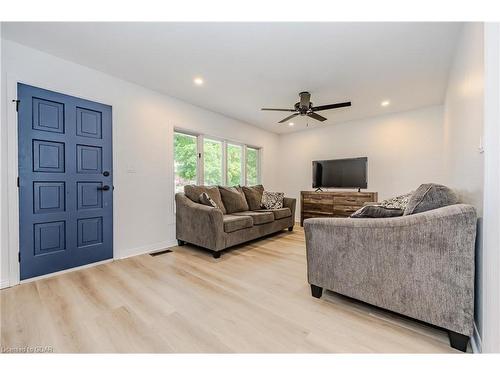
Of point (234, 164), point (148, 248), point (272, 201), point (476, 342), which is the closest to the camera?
point (476, 342)

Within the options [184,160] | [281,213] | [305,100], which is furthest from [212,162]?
[305,100]

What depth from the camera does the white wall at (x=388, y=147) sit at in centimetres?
384

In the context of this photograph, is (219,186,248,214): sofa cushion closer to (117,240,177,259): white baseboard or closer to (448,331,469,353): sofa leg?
(117,240,177,259): white baseboard

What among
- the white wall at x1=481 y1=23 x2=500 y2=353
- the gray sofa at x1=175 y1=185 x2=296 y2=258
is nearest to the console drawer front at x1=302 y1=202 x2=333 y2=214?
the gray sofa at x1=175 y1=185 x2=296 y2=258

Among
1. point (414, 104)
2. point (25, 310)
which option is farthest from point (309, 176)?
point (25, 310)

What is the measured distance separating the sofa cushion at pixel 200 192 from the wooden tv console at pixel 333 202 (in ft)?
6.86

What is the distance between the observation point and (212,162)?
4.25 metres

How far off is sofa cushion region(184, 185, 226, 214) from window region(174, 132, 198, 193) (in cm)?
38

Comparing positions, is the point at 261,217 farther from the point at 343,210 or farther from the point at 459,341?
the point at 459,341

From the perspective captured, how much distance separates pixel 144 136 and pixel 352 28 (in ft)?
9.14

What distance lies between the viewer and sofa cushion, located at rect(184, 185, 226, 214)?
335 cm

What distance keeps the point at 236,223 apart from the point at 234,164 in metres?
2.07

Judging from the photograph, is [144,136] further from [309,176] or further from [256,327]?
[309,176]

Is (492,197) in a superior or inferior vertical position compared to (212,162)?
inferior
